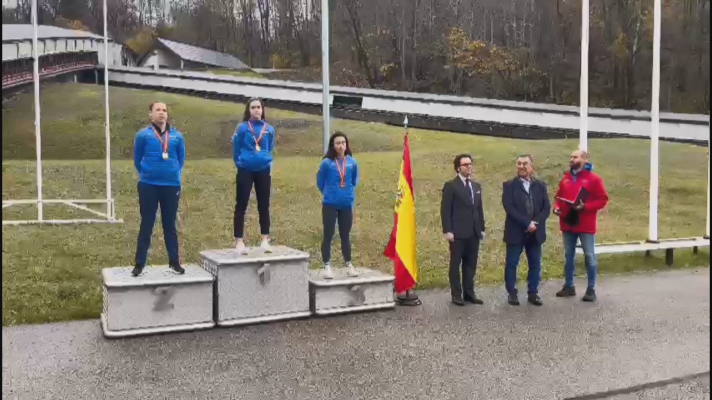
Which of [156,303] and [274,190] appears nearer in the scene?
[156,303]

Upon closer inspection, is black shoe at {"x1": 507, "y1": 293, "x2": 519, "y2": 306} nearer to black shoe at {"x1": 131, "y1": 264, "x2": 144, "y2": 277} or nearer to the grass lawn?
the grass lawn

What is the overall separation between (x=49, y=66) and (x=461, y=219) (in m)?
25.0

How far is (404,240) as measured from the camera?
8.70m

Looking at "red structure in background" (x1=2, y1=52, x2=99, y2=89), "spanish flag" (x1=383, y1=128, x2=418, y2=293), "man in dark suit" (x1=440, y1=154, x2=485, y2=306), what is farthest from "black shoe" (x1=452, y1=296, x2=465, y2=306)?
"red structure in background" (x1=2, y1=52, x2=99, y2=89)

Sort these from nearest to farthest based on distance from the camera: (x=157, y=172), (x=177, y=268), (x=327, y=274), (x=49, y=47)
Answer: (x=157, y=172)
(x=177, y=268)
(x=327, y=274)
(x=49, y=47)

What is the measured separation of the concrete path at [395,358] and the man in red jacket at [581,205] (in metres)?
0.78

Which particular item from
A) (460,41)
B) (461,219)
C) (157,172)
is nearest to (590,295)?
(461,219)

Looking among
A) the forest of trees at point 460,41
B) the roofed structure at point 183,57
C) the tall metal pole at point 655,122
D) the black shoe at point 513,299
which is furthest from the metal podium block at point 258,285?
the roofed structure at point 183,57

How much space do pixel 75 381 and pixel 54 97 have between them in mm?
29769

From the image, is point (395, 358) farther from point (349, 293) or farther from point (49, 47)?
point (49, 47)

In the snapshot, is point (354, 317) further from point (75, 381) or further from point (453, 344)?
point (75, 381)

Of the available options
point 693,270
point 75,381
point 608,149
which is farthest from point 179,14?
point 75,381

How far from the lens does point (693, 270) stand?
37.0ft

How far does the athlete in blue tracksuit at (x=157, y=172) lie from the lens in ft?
23.6
